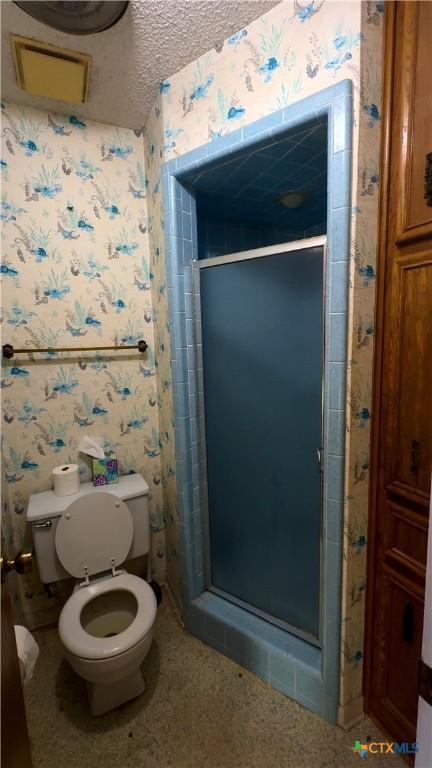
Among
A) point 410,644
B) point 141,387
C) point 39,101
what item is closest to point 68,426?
point 141,387

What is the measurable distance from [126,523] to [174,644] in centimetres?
62

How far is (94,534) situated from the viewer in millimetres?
1593

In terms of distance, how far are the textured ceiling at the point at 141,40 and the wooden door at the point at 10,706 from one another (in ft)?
5.43

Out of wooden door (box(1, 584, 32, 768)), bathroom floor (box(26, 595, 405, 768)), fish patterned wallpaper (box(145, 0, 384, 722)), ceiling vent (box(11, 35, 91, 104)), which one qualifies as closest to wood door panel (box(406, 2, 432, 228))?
fish patterned wallpaper (box(145, 0, 384, 722))

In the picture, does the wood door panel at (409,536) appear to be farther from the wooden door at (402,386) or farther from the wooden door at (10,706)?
the wooden door at (10,706)

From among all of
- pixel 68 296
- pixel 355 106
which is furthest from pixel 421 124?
pixel 68 296

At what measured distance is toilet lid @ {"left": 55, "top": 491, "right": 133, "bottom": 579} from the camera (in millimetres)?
1543

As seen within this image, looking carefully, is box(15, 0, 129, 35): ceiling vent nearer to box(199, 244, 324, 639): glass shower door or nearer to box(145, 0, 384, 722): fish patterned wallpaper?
box(145, 0, 384, 722): fish patterned wallpaper

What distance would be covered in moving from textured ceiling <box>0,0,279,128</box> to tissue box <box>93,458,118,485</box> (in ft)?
5.35

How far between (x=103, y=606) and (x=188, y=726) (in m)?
0.56

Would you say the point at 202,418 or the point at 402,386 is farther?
the point at 202,418

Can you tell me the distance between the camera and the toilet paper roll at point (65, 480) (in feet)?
5.36

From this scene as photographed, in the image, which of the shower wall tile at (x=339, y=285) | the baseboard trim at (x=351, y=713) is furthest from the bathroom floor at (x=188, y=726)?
the shower wall tile at (x=339, y=285)

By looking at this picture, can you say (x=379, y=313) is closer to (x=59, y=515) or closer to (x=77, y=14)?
Answer: (x=77, y=14)
